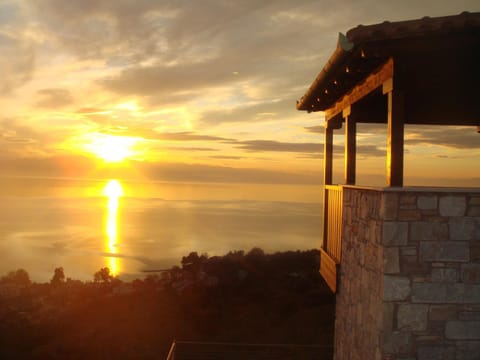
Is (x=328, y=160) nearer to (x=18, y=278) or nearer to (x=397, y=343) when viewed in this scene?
(x=397, y=343)

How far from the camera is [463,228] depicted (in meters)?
4.89

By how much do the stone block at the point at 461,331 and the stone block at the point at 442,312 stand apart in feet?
0.26

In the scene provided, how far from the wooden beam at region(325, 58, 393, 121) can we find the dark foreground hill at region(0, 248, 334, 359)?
9.54m

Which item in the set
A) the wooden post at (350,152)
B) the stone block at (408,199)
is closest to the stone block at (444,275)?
the stone block at (408,199)

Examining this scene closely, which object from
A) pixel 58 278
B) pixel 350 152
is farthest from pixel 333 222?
pixel 58 278

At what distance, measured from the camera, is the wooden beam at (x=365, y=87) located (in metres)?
5.48

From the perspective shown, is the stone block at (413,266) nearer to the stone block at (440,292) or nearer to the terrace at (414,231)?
the terrace at (414,231)

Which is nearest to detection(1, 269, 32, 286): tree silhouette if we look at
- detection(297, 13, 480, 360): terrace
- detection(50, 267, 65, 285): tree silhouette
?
detection(50, 267, 65, 285): tree silhouette

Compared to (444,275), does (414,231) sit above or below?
above

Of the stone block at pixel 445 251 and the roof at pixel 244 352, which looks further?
the roof at pixel 244 352

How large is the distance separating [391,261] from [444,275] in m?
0.60

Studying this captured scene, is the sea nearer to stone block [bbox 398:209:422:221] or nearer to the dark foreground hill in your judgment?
the dark foreground hill

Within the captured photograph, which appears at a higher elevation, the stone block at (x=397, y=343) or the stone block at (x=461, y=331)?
the stone block at (x=461, y=331)

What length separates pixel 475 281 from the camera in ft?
16.1
